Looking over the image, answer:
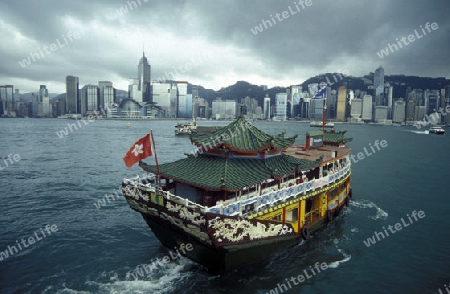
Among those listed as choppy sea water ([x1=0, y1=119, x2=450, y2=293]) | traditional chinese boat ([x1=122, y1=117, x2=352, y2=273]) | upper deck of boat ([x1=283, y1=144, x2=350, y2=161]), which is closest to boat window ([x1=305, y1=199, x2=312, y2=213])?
traditional chinese boat ([x1=122, y1=117, x2=352, y2=273])

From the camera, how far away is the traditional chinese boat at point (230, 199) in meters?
13.4

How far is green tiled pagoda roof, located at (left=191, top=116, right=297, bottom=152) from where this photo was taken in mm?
16391

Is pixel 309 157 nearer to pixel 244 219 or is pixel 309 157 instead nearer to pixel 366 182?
pixel 244 219

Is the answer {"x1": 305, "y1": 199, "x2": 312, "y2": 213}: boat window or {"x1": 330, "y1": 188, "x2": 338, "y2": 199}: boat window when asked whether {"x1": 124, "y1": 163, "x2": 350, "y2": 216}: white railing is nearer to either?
{"x1": 305, "y1": 199, "x2": 312, "y2": 213}: boat window

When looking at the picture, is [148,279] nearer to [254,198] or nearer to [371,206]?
[254,198]

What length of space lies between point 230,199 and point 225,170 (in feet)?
4.96

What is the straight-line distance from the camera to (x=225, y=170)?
15.3m

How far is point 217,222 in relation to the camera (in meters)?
12.6

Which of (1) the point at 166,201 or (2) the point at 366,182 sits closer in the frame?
(1) the point at 166,201

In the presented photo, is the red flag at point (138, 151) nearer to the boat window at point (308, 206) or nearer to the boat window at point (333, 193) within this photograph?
the boat window at point (308, 206)

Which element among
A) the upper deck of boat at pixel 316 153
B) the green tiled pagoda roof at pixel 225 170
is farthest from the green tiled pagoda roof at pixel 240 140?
the upper deck of boat at pixel 316 153

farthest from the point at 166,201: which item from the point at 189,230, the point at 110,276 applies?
the point at 110,276

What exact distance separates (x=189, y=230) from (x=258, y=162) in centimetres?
552

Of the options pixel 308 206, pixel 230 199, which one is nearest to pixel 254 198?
pixel 230 199
